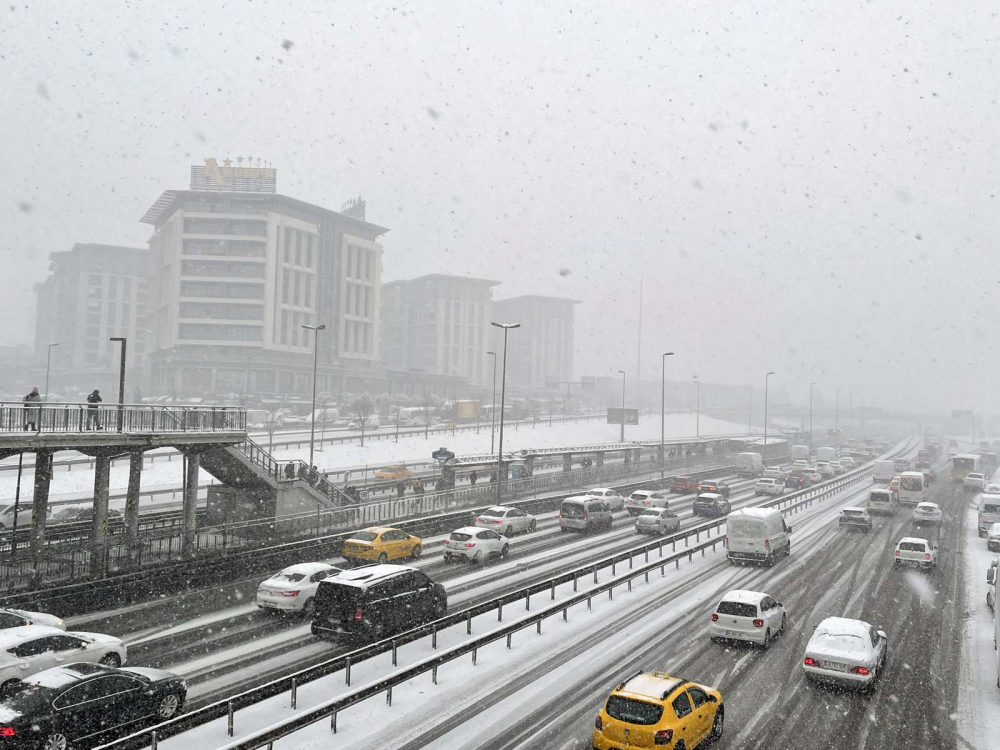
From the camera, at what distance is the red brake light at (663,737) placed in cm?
1107

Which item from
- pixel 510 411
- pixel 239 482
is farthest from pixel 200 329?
pixel 239 482

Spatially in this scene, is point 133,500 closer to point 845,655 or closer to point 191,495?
point 191,495

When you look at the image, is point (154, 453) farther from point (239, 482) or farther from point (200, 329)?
point (200, 329)

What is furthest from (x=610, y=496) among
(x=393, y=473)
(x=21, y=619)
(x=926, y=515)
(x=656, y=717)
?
(x=656, y=717)

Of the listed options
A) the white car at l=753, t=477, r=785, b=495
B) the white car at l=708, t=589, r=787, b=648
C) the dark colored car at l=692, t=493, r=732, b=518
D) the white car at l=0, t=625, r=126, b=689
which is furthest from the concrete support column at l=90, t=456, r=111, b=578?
the white car at l=753, t=477, r=785, b=495

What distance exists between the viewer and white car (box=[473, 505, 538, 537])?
34219 mm

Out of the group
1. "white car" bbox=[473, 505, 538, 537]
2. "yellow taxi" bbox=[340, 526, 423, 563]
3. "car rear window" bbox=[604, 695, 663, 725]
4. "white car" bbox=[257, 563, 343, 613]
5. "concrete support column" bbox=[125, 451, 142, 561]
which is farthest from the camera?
"white car" bbox=[473, 505, 538, 537]

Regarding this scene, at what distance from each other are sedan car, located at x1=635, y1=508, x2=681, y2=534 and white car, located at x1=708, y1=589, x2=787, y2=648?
17.2m

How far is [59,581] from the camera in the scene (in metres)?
21.9

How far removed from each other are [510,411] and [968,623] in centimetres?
9656

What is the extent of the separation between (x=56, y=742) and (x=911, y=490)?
52.4m

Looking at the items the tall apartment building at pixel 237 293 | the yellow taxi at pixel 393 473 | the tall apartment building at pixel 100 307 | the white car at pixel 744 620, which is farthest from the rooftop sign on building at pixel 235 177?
the white car at pixel 744 620

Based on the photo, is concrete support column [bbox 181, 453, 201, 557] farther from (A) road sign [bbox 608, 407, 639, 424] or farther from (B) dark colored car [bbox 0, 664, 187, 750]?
(A) road sign [bbox 608, 407, 639, 424]

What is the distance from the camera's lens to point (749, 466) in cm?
Answer: 7081
